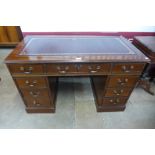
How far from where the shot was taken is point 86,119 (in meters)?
1.42

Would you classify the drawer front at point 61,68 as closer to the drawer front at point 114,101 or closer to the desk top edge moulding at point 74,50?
the desk top edge moulding at point 74,50

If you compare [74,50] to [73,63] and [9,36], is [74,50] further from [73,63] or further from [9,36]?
[9,36]

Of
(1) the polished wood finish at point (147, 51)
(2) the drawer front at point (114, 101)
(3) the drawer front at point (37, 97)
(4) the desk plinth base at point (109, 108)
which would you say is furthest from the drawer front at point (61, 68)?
(1) the polished wood finish at point (147, 51)

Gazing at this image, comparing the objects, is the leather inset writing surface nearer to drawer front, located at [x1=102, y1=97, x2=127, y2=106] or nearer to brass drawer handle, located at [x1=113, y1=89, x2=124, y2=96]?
brass drawer handle, located at [x1=113, y1=89, x2=124, y2=96]

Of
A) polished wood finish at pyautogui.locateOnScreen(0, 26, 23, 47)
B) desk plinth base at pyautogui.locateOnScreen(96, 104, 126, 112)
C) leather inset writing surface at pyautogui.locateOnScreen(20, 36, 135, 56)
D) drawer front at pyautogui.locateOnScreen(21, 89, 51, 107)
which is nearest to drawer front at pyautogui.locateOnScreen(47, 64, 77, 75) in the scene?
leather inset writing surface at pyautogui.locateOnScreen(20, 36, 135, 56)

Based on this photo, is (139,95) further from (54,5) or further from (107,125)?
(54,5)

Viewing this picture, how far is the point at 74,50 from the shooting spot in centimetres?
111

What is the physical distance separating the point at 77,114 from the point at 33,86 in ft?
2.04

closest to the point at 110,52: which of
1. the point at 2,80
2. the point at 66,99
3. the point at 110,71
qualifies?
the point at 110,71

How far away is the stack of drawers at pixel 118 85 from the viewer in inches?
42.3

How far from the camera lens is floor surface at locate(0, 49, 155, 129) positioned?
4.46ft

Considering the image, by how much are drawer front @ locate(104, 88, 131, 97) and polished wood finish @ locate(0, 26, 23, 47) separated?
2.53 meters

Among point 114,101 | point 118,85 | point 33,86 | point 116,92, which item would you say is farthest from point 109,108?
point 33,86

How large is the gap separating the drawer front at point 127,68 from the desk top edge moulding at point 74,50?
0.05 metres
